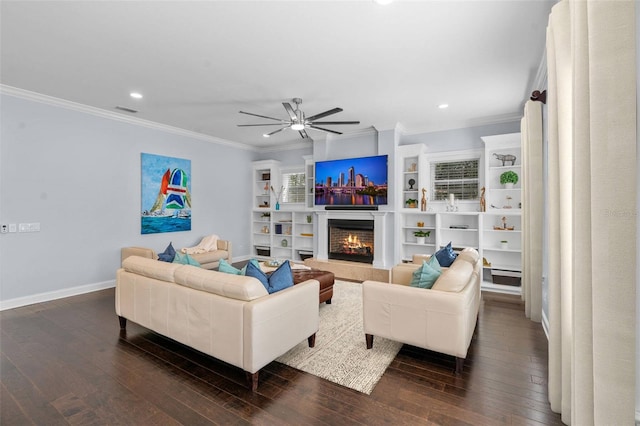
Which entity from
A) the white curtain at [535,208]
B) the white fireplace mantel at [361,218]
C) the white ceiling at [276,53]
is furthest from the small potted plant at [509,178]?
the white fireplace mantel at [361,218]

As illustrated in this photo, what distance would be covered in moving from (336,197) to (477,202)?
9.00ft

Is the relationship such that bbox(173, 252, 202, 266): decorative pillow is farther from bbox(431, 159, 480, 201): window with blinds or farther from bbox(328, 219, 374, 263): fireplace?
bbox(431, 159, 480, 201): window with blinds

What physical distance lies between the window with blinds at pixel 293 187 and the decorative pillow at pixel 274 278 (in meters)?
4.90

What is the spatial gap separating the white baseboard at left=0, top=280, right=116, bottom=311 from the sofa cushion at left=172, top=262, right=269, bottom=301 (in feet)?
10.6

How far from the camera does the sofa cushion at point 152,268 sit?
2.80m

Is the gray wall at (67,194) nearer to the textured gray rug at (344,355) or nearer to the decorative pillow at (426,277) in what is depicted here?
the textured gray rug at (344,355)

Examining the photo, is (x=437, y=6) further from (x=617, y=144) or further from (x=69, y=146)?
(x=69, y=146)

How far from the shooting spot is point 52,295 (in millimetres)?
4398

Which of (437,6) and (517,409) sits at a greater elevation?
(437,6)

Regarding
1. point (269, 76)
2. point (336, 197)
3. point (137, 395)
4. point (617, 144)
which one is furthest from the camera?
point (336, 197)

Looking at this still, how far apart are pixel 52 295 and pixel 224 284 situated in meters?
3.82

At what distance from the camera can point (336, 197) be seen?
652 centimetres

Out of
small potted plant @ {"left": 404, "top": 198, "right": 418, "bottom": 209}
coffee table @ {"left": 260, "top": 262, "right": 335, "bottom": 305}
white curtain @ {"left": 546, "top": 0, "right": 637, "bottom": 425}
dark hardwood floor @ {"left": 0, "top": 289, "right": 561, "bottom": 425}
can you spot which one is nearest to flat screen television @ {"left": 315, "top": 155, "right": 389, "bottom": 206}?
small potted plant @ {"left": 404, "top": 198, "right": 418, "bottom": 209}

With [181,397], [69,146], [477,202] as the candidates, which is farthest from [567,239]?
[69,146]
